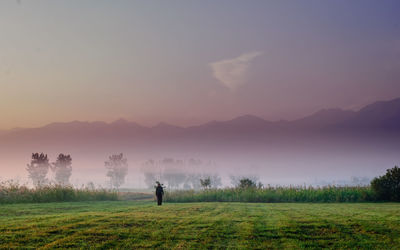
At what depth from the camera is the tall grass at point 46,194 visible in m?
27.8

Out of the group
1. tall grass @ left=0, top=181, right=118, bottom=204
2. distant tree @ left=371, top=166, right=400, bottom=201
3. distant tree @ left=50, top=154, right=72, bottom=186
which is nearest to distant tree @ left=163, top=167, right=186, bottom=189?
distant tree @ left=50, top=154, right=72, bottom=186

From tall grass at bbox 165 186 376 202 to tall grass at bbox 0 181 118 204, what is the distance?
7.04 meters

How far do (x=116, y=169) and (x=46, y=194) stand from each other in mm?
99862

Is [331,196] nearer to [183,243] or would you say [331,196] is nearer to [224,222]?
[224,222]

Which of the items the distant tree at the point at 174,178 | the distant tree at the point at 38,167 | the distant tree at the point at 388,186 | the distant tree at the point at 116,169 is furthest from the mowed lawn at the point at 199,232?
the distant tree at the point at 174,178

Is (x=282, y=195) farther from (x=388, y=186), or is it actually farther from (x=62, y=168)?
(x=62, y=168)

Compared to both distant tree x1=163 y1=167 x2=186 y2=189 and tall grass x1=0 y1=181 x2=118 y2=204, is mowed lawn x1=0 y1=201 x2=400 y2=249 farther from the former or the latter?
distant tree x1=163 y1=167 x2=186 y2=189

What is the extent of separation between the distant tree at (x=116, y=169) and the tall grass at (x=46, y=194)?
93571mm

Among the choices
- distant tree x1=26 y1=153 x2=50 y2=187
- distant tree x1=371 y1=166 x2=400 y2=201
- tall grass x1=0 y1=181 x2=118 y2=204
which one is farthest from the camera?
distant tree x1=26 y1=153 x2=50 y2=187

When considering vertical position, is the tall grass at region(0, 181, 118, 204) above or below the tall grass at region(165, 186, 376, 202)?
above

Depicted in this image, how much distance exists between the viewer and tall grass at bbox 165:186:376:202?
30.9 metres

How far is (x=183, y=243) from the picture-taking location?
11.0 meters

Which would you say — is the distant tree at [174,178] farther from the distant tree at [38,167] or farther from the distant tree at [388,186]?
the distant tree at [388,186]

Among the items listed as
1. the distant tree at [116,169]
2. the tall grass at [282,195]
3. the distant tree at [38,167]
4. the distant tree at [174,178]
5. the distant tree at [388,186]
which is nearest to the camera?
the distant tree at [388,186]
